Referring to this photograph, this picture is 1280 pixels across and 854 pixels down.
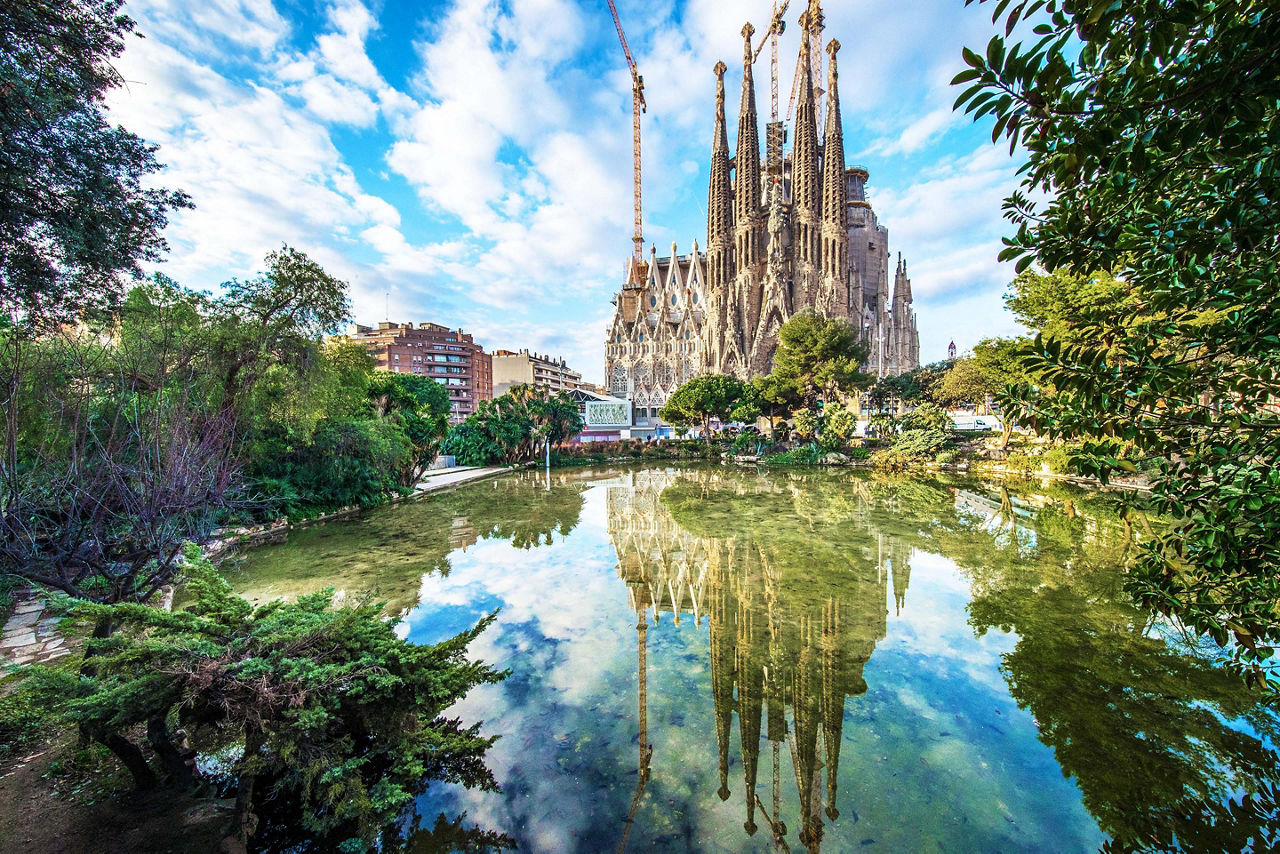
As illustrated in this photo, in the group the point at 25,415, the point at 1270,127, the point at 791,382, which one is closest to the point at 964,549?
the point at 1270,127

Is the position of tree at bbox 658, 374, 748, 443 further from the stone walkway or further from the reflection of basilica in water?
the stone walkway

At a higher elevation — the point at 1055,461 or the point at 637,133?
the point at 637,133

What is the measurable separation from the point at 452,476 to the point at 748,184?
122 feet

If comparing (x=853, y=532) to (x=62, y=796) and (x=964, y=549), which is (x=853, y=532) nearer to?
(x=964, y=549)

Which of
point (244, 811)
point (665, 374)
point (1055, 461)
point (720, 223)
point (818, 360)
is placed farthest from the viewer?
point (665, 374)

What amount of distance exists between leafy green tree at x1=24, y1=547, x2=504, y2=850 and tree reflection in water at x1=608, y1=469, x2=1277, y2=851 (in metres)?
1.47

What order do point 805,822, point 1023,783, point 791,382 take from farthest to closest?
1. point 791,382
2. point 1023,783
3. point 805,822

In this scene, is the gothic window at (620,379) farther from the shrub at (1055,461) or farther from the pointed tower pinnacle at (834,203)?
the shrub at (1055,461)

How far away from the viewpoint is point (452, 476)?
771 inches

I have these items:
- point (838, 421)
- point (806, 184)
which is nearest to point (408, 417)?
point (838, 421)

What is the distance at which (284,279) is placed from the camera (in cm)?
1003

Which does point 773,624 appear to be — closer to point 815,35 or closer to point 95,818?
point 95,818

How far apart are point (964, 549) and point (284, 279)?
14501 mm

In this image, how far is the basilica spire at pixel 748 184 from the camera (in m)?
41.6
